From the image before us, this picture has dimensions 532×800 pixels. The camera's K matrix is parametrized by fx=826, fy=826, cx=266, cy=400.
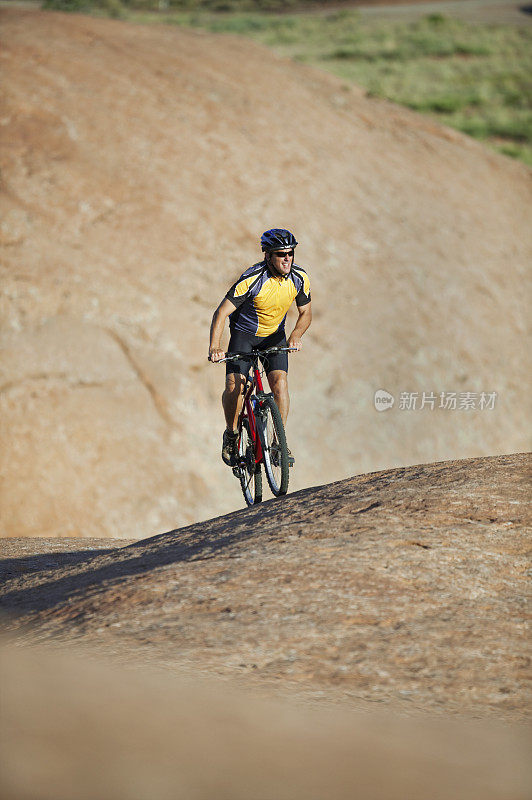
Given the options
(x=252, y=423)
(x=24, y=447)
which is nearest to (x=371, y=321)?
(x=24, y=447)

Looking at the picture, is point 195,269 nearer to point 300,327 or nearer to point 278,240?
point 300,327

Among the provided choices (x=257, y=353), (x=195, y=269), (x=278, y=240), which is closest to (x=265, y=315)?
(x=257, y=353)

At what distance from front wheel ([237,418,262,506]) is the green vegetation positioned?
15.0 m

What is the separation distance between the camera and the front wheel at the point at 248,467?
7.42m

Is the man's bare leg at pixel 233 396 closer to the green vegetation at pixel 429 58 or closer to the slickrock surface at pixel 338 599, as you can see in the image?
the slickrock surface at pixel 338 599

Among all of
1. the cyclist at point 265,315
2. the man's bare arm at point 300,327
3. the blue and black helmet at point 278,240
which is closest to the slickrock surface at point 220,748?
the cyclist at point 265,315

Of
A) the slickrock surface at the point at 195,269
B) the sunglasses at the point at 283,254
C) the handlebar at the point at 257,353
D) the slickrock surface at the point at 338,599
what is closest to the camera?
the slickrock surface at the point at 338,599

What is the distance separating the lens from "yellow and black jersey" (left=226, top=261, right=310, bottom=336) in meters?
6.79

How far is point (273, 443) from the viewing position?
23.1 feet

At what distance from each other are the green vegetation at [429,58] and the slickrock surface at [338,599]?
16848 millimetres

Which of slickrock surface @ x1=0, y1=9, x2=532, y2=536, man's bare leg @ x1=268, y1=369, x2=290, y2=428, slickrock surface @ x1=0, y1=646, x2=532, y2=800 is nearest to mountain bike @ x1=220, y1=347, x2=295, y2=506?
man's bare leg @ x1=268, y1=369, x2=290, y2=428

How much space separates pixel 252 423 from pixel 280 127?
1059cm

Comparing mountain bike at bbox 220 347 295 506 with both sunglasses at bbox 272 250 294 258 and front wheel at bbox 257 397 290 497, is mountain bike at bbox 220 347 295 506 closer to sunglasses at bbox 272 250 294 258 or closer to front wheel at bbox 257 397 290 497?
front wheel at bbox 257 397 290 497

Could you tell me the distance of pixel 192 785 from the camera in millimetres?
2754
